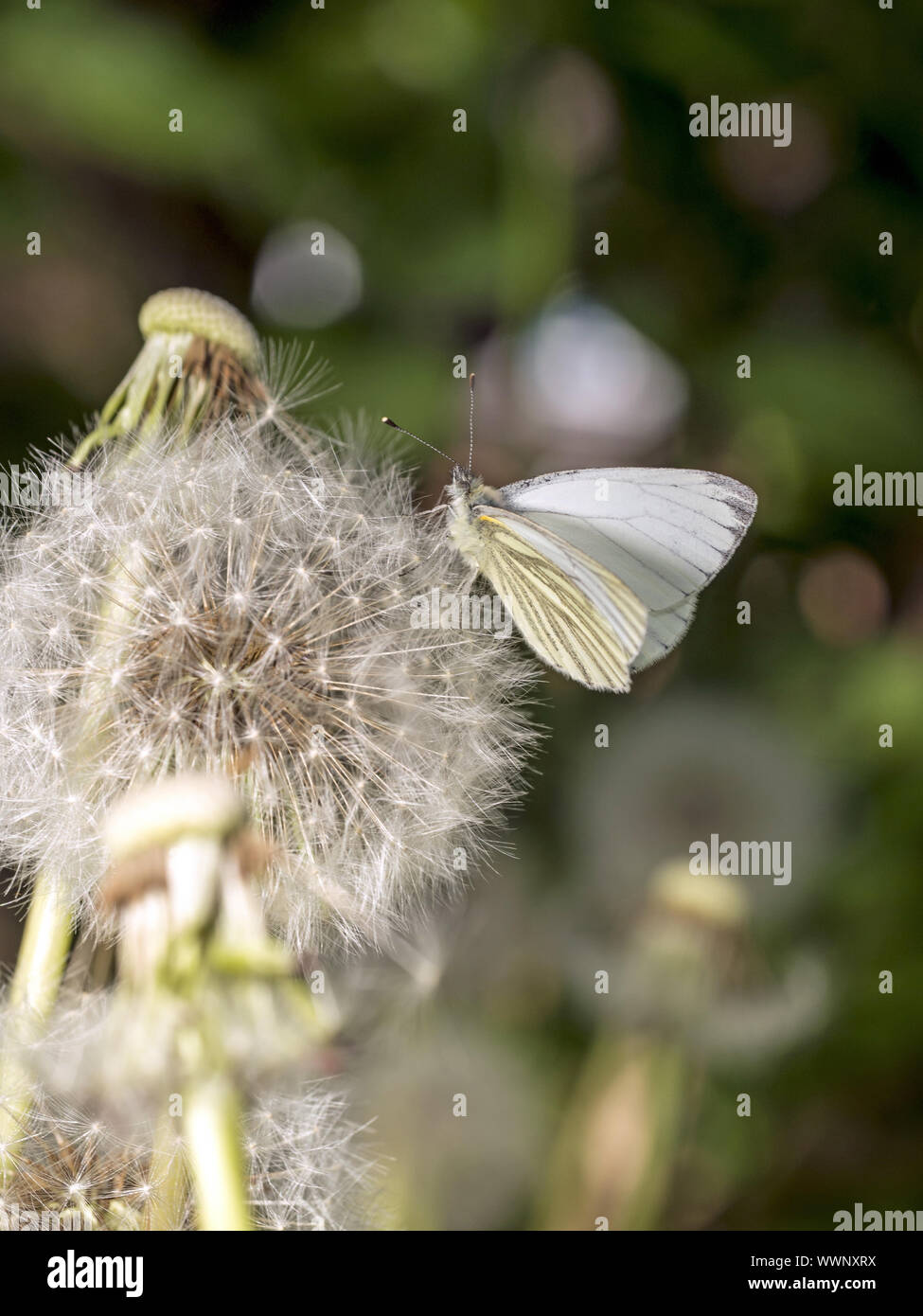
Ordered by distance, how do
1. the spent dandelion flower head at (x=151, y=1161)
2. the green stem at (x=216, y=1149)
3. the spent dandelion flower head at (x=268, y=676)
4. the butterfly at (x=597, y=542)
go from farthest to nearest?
1. the butterfly at (x=597, y=542)
2. the spent dandelion flower head at (x=268, y=676)
3. the spent dandelion flower head at (x=151, y=1161)
4. the green stem at (x=216, y=1149)

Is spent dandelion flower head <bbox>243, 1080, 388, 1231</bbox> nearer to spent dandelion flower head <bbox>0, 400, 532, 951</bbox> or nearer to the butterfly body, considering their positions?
spent dandelion flower head <bbox>0, 400, 532, 951</bbox>

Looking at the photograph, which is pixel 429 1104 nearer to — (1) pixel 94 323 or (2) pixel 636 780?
(2) pixel 636 780

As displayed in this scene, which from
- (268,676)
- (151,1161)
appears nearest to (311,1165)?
(151,1161)

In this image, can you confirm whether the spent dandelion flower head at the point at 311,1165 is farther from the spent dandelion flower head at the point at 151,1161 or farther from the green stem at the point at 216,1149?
the green stem at the point at 216,1149

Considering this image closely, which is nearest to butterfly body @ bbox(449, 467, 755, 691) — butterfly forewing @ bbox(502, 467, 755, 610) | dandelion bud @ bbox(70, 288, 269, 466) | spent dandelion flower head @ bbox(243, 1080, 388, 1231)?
butterfly forewing @ bbox(502, 467, 755, 610)

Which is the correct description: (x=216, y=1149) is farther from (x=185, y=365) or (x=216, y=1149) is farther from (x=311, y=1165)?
(x=185, y=365)

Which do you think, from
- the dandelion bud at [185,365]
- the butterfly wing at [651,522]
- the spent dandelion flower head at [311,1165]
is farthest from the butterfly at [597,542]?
the spent dandelion flower head at [311,1165]
